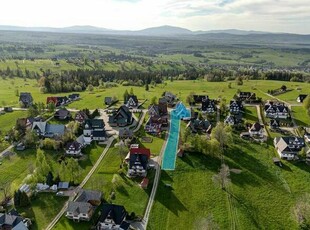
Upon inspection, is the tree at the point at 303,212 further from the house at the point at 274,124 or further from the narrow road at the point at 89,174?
the narrow road at the point at 89,174

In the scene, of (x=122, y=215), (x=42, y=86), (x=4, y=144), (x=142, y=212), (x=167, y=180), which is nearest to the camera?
(x=122, y=215)

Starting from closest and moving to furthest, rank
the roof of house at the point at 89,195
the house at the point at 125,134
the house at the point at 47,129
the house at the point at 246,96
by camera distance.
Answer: the roof of house at the point at 89,195, the house at the point at 125,134, the house at the point at 47,129, the house at the point at 246,96

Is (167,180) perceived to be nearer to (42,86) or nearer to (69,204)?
(69,204)

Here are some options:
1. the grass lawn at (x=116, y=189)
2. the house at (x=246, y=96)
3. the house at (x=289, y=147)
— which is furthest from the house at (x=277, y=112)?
the grass lawn at (x=116, y=189)

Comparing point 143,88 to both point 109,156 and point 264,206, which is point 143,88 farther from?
point 264,206

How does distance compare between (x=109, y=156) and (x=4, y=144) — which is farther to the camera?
(x=4, y=144)

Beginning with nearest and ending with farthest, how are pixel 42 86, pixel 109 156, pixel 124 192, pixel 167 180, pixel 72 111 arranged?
pixel 124 192 < pixel 167 180 < pixel 109 156 < pixel 72 111 < pixel 42 86

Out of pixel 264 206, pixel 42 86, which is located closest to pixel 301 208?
pixel 264 206
